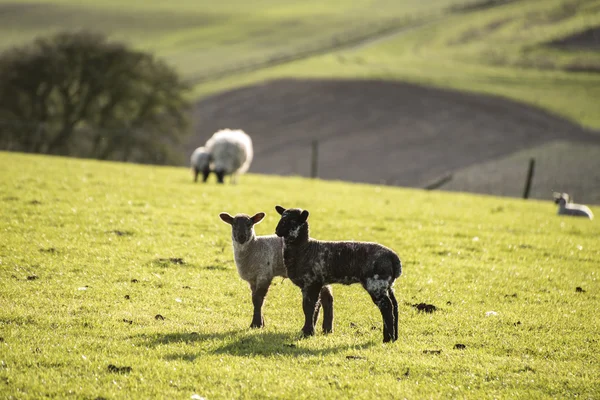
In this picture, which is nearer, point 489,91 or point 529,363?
point 529,363

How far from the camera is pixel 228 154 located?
32438 millimetres

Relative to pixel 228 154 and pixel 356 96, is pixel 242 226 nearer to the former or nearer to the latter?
pixel 228 154

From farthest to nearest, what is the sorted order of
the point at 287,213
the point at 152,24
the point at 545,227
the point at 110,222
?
1. the point at 152,24
2. the point at 545,227
3. the point at 110,222
4. the point at 287,213

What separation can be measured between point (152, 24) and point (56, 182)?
13510 centimetres

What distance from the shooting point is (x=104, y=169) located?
31.8 meters

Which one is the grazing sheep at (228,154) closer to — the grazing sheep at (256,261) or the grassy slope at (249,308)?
the grassy slope at (249,308)

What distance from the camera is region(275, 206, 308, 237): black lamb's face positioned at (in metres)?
11.2

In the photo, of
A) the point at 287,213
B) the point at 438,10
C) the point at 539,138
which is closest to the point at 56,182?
the point at 287,213

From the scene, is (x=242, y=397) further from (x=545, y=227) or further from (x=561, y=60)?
(x=561, y=60)

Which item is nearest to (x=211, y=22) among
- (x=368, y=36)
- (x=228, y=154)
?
(x=368, y=36)

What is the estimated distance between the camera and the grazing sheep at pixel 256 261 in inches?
456

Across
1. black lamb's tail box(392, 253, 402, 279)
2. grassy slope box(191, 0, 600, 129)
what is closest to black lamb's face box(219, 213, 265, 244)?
black lamb's tail box(392, 253, 402, 279)

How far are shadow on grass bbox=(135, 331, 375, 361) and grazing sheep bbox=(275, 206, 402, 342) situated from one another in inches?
20.7

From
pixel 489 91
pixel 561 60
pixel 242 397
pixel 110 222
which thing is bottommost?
pixel 242 397
